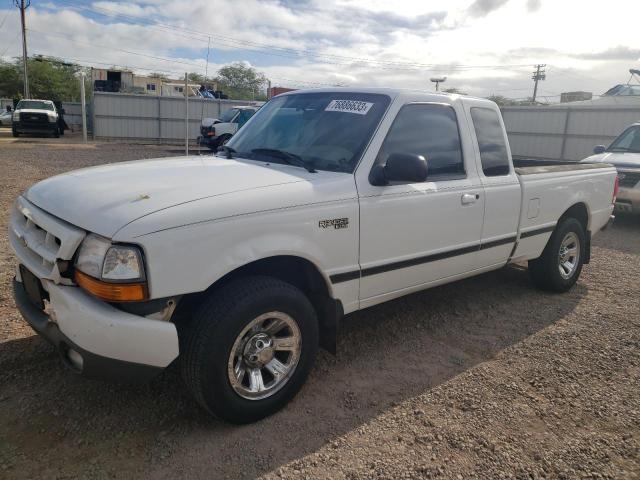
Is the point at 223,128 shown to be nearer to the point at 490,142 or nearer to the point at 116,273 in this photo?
the point at 490,142

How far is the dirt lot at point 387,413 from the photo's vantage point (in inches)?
106

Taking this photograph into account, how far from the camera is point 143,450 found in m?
2.73

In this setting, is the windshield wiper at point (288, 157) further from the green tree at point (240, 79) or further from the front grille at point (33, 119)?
the green tree at point (240, 79)

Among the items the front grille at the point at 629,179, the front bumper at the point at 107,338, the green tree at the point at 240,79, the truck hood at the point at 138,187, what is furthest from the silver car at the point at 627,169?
the green tree at the point at 240,79

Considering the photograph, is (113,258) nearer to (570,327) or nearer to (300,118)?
(300,118)

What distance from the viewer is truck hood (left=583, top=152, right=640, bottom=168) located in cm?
926

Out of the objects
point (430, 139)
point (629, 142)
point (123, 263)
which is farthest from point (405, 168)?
point (629, 142)

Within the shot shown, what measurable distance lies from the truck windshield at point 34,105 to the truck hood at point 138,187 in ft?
93.7

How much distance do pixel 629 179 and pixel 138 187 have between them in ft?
29.3

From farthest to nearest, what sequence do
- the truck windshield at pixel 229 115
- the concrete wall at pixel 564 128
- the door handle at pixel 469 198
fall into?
the truck windshield at pixel 229 115 → the concrete wall at pixel 564 128 → the door handle at pixel 469 198

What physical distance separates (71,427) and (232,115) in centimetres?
1856

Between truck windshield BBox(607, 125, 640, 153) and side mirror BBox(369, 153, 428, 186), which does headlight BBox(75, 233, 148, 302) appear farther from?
truck windshield BBox(607, 125, 640, 153)

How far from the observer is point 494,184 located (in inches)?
168

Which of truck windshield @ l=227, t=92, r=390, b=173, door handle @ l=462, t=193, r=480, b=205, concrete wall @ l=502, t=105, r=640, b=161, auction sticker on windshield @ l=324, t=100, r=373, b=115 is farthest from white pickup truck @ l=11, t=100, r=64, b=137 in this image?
door handle @ l=462, t=193, r=480, b=205
